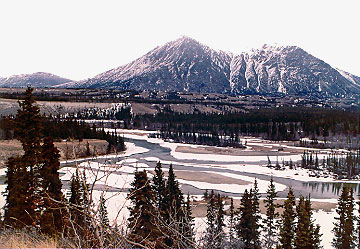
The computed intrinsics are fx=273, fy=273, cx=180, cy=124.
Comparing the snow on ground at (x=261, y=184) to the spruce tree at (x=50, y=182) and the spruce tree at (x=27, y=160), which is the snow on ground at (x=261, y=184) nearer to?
the spruce tree at (x=50, y=182)

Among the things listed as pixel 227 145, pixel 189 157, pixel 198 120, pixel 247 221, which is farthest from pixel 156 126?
pixel 247 221

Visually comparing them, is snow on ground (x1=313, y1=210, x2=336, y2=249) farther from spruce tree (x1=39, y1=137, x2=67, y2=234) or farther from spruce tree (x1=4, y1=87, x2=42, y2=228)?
spruce tree (x1=4, y1=87, x2=42, y2=228)

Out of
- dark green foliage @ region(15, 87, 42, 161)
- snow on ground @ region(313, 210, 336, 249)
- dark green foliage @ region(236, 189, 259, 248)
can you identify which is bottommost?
snow on ground @ region(313, 210, 336, 249)

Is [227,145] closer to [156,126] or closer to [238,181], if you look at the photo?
[238,181]

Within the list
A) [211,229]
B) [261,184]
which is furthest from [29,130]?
[261,184]

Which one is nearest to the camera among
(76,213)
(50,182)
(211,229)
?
(211,229)

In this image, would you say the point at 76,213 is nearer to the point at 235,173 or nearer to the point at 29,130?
the point at 29,130

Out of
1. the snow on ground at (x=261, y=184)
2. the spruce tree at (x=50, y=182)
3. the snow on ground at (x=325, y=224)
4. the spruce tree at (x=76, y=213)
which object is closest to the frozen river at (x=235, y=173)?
the snow on ground at (x=261, y=184)

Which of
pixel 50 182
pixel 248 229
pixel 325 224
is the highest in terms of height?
pixel 50 182

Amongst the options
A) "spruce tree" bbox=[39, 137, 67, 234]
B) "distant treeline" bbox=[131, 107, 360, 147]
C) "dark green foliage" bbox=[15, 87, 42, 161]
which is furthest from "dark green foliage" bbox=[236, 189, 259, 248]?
"distant treeline" bbox=[131, 107, 360, 147]

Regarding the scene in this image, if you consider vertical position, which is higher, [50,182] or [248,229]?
[50,182]

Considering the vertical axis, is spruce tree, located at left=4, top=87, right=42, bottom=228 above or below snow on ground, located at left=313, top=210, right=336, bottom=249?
above
